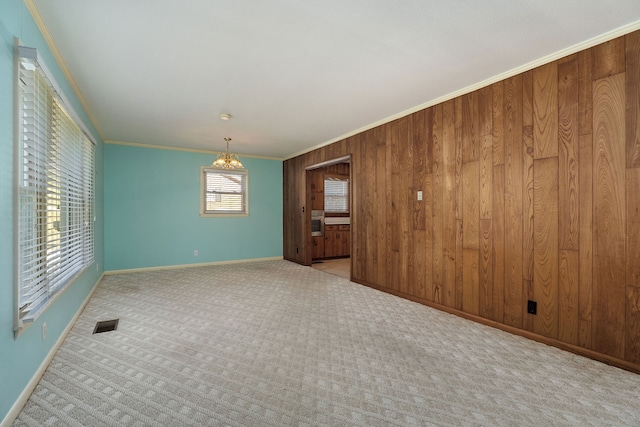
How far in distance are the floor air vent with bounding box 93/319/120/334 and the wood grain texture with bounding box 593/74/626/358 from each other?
4.32m

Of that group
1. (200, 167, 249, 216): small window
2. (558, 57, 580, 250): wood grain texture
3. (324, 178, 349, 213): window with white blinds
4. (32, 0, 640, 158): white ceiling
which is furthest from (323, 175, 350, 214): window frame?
(558, 57, 580, 250): wood grain texture

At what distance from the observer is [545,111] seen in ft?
8.38

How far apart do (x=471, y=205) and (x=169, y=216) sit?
5.43 m

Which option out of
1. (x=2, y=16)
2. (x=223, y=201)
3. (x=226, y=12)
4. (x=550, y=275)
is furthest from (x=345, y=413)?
(x=223, y=201)

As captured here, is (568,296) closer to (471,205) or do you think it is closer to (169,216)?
(471,205)

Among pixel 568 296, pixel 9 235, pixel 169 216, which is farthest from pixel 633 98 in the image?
pixel 169 216

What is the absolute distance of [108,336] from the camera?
2717mm

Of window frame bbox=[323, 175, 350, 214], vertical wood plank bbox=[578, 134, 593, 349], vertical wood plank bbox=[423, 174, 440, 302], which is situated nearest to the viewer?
vertical wood plank bbox=[578, 134, 593, 349]

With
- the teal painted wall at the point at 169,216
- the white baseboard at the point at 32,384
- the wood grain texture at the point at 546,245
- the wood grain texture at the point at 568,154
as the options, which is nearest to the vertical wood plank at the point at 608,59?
the wood grain texture at the point at 568,154

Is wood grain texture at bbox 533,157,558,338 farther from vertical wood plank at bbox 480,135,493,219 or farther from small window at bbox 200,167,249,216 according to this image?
small window at bbox 200,167,249,216

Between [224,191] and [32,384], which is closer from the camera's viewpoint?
[32,384]

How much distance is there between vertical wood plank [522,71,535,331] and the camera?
265 cm

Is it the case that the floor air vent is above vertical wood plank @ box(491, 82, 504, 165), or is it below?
below

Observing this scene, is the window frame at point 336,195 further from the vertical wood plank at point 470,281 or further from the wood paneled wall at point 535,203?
the vertical wood plank at point 470,281
